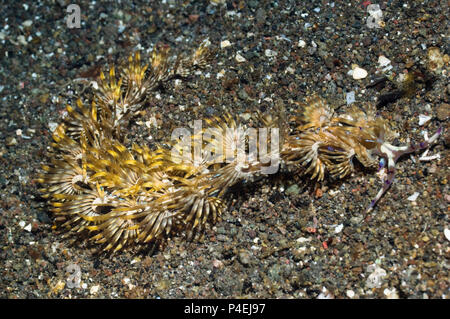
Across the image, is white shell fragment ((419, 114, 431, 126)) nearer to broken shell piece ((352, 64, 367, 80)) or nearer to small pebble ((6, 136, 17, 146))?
broken shell piece ((352, 64, 367, 80))

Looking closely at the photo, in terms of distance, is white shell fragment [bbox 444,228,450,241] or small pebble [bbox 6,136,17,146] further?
small pebble [bbox 6,136,17,146]

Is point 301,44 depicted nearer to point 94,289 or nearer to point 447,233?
point 447,233

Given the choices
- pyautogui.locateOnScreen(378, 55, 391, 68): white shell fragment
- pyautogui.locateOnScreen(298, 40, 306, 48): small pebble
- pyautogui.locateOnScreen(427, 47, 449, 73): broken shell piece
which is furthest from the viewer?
pyautogui.locateOnScreen(298, 40, 306, 48): small pebble

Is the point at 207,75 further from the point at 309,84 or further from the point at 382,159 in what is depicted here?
the point at 382,159

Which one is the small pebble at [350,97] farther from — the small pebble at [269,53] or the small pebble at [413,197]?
the small pebble at [413,197]

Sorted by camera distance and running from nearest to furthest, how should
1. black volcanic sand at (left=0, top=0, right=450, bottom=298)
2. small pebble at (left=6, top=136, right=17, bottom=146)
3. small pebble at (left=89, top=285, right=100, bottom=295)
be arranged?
black volcanic sand at (left=0, top=0, right=450, bottom=298)
small pebble at (left=89, top=285, right=100, bottom=295)
small pebble at (left=6, top=136, right=17, bottom=146)

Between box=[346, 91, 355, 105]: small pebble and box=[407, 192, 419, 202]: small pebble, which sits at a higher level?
box=[346, 91, 355, 105]: small pebble

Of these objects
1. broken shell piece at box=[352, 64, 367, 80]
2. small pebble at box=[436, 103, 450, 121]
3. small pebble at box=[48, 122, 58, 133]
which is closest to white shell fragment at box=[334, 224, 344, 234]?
small pebble at box=[436, 103, 450, 121]

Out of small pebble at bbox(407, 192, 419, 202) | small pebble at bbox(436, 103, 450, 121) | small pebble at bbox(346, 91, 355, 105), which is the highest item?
small pebble at bbox(346, 91, 355, 105)
